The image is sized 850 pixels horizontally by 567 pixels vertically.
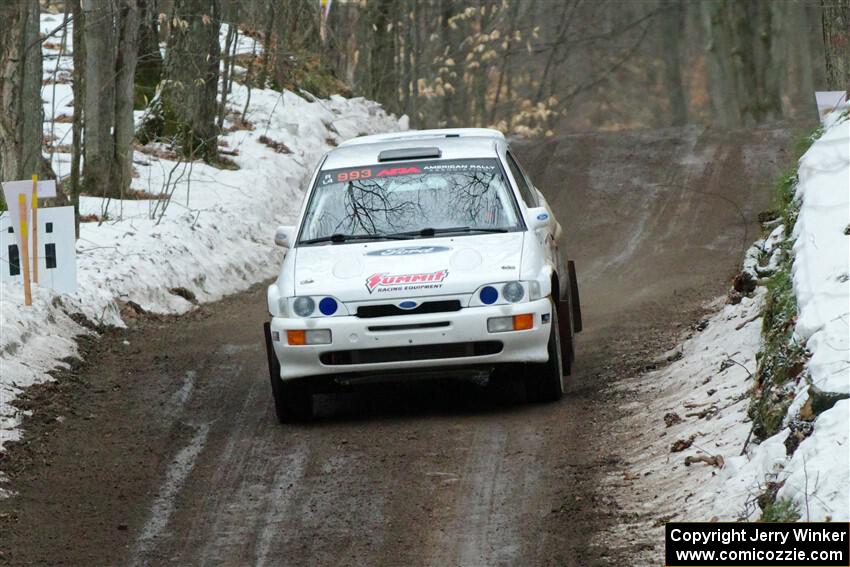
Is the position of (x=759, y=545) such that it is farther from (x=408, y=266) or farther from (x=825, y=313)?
(x=408, y=266)

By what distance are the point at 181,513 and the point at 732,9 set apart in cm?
3262

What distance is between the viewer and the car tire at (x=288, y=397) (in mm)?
8953

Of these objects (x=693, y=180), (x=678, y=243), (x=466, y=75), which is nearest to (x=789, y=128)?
(x=693, y=180)

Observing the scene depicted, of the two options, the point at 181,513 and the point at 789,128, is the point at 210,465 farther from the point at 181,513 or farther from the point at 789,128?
the point at 789,128

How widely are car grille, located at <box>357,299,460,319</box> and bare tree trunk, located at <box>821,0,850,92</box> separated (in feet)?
14.8

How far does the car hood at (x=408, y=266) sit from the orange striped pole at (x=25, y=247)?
332 cm

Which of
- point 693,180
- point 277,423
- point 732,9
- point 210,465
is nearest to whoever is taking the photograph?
point 210,465

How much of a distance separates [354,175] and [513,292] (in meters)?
1.87

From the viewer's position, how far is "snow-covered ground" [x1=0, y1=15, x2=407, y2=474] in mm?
11258

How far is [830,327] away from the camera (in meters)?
6.34

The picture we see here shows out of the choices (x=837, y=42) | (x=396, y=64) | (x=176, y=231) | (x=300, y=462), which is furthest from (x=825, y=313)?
(x=396, y=64)

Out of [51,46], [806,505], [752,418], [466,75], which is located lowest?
[466,75]

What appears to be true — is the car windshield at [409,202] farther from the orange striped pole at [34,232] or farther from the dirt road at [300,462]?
the orange striped pole at [34,232]

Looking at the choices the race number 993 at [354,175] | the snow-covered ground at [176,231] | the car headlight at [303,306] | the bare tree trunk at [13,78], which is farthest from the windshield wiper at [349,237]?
the bare tree trunk at [13,78]
